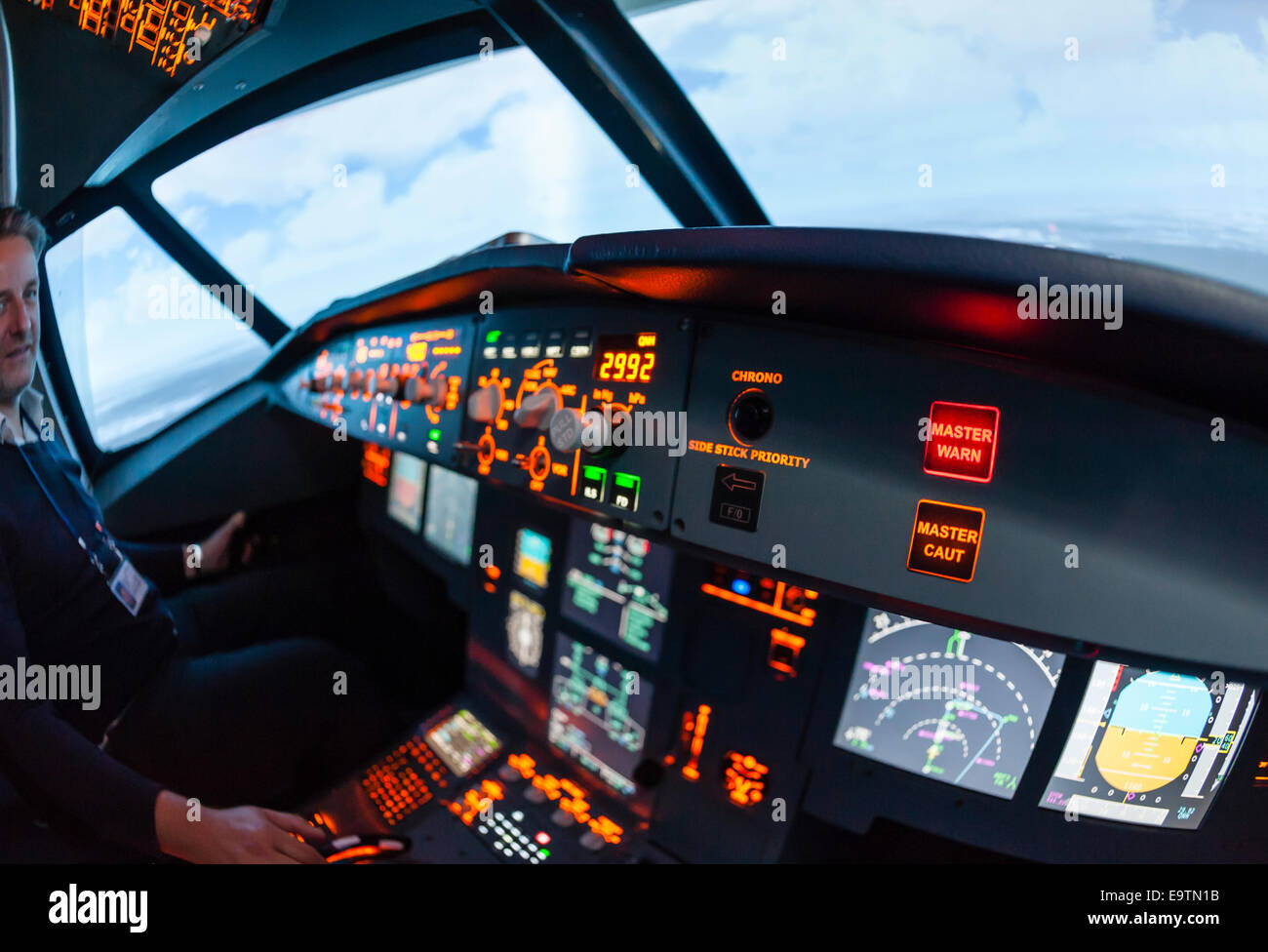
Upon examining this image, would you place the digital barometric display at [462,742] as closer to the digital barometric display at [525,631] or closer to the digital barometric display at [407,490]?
the digital barometric display at [525,631]

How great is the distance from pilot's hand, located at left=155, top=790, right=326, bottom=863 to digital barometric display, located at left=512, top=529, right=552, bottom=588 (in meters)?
0.80

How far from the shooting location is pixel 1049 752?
3.43 ft

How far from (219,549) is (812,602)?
88.2 inches

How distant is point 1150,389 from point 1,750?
184 cm

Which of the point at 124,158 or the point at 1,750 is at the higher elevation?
the point at 124,158

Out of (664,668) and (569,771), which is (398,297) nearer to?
(664,668)

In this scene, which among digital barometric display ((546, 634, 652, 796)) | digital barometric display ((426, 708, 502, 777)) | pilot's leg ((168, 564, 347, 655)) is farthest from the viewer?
pilot's leg ((168, 564, 347, 655))

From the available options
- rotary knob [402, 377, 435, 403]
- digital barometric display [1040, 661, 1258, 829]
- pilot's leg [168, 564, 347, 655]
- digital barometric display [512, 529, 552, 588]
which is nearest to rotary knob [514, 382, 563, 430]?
rotary knob [402, 377, 435, 403]

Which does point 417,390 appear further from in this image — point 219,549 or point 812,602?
point 219,549

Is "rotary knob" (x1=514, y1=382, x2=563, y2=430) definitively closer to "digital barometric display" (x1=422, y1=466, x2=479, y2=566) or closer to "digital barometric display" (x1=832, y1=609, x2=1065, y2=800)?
"digital barometric display" (x1=832, y1=609, x2=1065, y2=800)

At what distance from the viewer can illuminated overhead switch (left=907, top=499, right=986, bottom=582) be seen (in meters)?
0.77

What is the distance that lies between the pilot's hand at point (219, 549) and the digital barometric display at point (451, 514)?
77 cm

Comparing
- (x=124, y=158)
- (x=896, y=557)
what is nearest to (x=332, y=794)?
(x=896, y=557)
